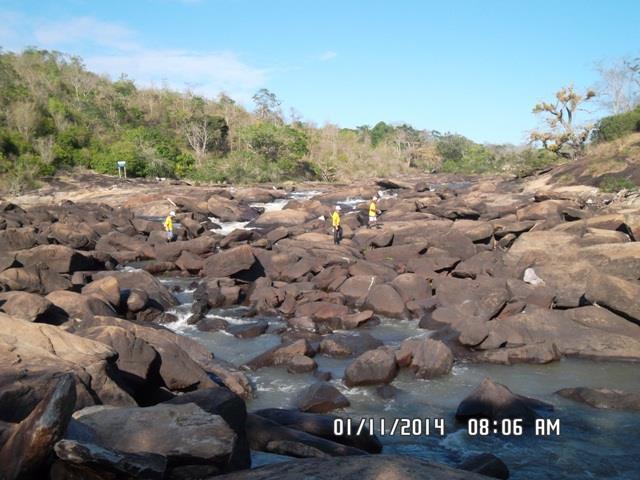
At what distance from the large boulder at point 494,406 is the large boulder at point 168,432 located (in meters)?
4.37

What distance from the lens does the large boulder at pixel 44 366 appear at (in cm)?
500

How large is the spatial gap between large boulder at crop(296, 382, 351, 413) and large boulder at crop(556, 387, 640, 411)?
3346mm

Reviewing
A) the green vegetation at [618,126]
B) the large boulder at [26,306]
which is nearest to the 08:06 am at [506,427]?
the large boulder at [26,306]

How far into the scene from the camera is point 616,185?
24828mm

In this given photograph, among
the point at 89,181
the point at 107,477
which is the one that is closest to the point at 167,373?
the point at 107,477

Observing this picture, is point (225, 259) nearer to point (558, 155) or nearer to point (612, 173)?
point (612, 173)

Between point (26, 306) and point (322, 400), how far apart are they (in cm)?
495

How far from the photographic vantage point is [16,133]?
36656mm

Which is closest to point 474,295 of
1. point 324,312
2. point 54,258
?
point 324,312

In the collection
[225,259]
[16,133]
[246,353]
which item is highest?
[16,133]

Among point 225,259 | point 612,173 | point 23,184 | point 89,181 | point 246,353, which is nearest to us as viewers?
point 246,353

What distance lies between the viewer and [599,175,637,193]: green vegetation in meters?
24.5

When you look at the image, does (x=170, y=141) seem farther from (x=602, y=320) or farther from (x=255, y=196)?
(x=602, y=320)

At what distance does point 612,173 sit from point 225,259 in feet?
62.7
